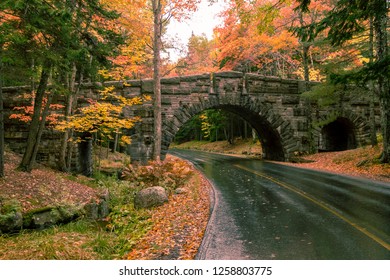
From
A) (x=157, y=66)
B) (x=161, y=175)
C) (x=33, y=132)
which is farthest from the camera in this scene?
(x=157, y=66)

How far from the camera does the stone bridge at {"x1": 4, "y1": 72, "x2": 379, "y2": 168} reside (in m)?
16.3

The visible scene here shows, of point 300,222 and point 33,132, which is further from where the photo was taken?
point 33,132

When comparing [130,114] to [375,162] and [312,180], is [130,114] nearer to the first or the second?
[312,180]

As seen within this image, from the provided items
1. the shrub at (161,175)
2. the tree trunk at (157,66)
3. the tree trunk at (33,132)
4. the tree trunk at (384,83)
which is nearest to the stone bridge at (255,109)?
the tree trunk at (157,66)

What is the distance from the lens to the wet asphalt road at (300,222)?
185 inches

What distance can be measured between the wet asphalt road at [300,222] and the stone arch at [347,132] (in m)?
10.9

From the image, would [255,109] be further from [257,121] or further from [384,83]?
[384,83]

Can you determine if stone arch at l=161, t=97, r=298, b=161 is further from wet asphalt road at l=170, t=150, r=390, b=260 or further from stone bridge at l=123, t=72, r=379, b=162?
wet asphalt road at l=170, t=150, r=390, b=260

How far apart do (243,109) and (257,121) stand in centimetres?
219

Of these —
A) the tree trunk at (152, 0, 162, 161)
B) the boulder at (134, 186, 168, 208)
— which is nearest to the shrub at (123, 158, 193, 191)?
the tree trunk at (152, 0, 162, 161)

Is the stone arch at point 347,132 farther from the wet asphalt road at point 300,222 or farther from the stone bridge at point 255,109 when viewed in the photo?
the wet asphalt road at point 300,222

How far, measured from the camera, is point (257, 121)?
21.0 meters

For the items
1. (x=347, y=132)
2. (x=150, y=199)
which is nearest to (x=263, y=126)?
(x=347, y=132)

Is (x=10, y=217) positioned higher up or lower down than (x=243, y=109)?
lower down
